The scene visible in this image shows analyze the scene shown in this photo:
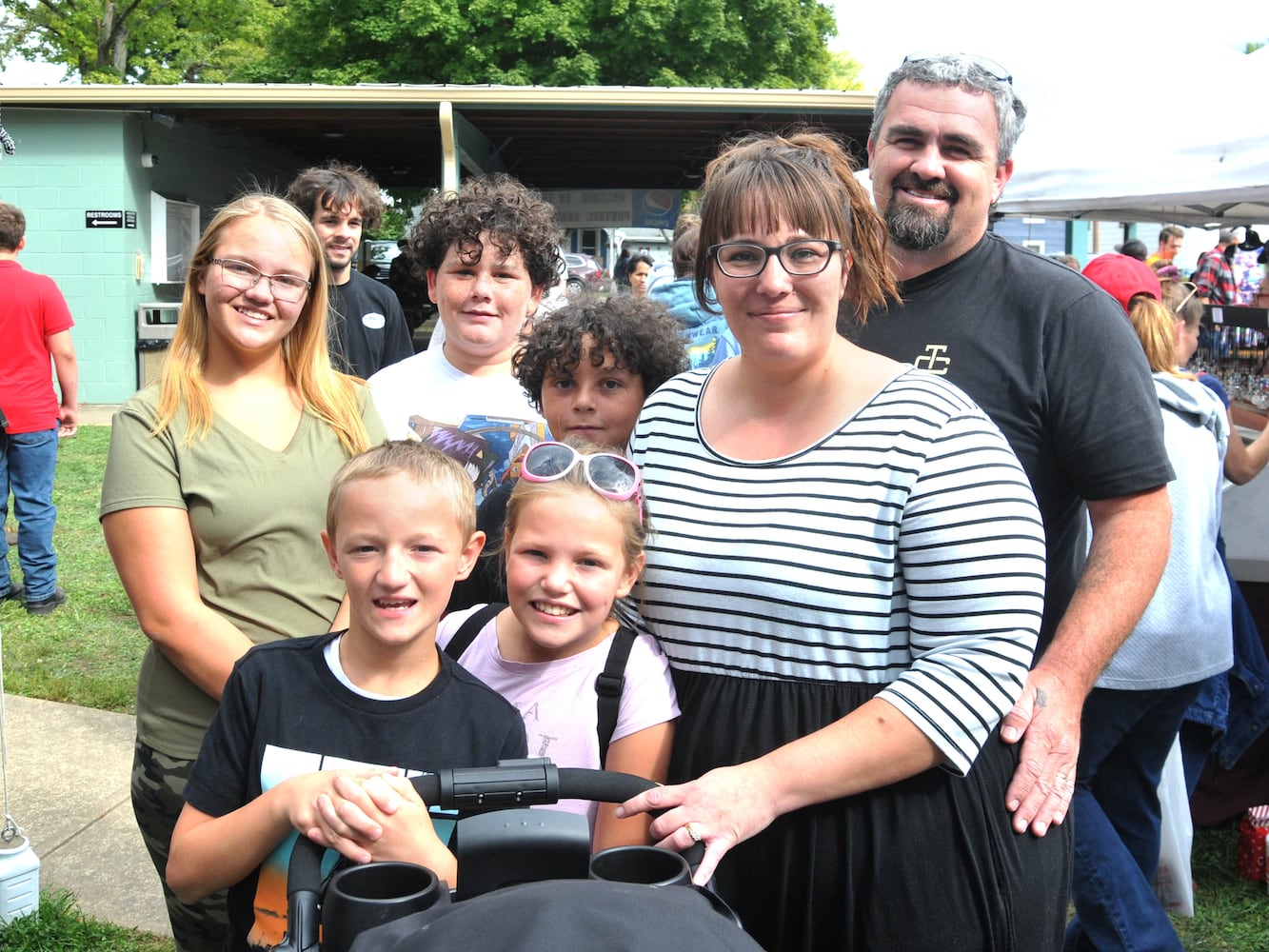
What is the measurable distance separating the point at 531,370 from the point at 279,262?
0.61 m

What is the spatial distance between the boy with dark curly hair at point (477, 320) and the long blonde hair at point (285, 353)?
25 cm

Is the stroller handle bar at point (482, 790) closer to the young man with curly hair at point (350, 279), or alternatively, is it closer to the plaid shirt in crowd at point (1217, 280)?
the young man with curly hair at point (350, 279)

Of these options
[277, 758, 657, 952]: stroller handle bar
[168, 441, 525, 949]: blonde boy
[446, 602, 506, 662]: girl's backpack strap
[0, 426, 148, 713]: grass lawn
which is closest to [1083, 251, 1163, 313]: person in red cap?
[446, 602, 506, 662]: girl's backpack strap

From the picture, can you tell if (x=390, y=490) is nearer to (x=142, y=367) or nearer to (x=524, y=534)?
(x=524, y=534)

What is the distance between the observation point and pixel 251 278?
250 centimetres

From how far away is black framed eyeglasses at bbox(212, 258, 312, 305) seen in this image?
2488 mm

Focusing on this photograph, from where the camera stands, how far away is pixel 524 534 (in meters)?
1.92

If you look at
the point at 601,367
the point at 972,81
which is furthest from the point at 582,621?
the point at 972,81

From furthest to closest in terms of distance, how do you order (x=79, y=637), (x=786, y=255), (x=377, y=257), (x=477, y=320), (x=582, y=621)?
(x=377, y=257), (x=79, y=637), (x=477, y=320), (x=582, y=621), (x=786, y=255)

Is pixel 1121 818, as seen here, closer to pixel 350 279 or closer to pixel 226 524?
pixel 226 524

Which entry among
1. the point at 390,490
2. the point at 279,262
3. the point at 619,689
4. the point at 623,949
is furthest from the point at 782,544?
the point at 279,262

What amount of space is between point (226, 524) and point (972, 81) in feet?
6.06

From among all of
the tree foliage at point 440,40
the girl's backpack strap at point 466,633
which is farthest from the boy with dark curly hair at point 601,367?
the tree foliage at point 440,40

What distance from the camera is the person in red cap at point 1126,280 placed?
157 inches
